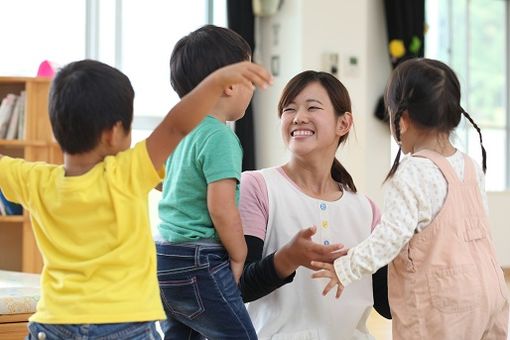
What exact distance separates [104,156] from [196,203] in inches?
13.9

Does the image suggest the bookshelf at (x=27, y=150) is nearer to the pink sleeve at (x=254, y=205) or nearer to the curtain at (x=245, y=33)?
the curtain at (x=245, y=33)

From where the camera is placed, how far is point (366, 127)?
560cm

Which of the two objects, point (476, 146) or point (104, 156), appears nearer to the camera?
point (104, 156)

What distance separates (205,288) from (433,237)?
52 centimetres

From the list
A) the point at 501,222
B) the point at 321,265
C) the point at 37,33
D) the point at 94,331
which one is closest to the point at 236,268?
the point at 321,265

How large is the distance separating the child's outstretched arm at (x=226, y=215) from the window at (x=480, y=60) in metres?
4.96

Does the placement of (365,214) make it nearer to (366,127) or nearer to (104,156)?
(104,156)

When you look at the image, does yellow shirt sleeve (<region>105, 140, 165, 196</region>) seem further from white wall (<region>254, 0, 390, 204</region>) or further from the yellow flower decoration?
the yellow flower decoration

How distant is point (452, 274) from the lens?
1.74 m

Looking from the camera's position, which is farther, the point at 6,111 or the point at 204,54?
the point at 6,111

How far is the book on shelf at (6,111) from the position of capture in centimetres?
389

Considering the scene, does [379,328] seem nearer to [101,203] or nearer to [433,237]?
[433,237]

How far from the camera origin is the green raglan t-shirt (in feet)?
5.45

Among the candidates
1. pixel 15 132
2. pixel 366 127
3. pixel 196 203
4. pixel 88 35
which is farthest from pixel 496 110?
pixel 196 203
